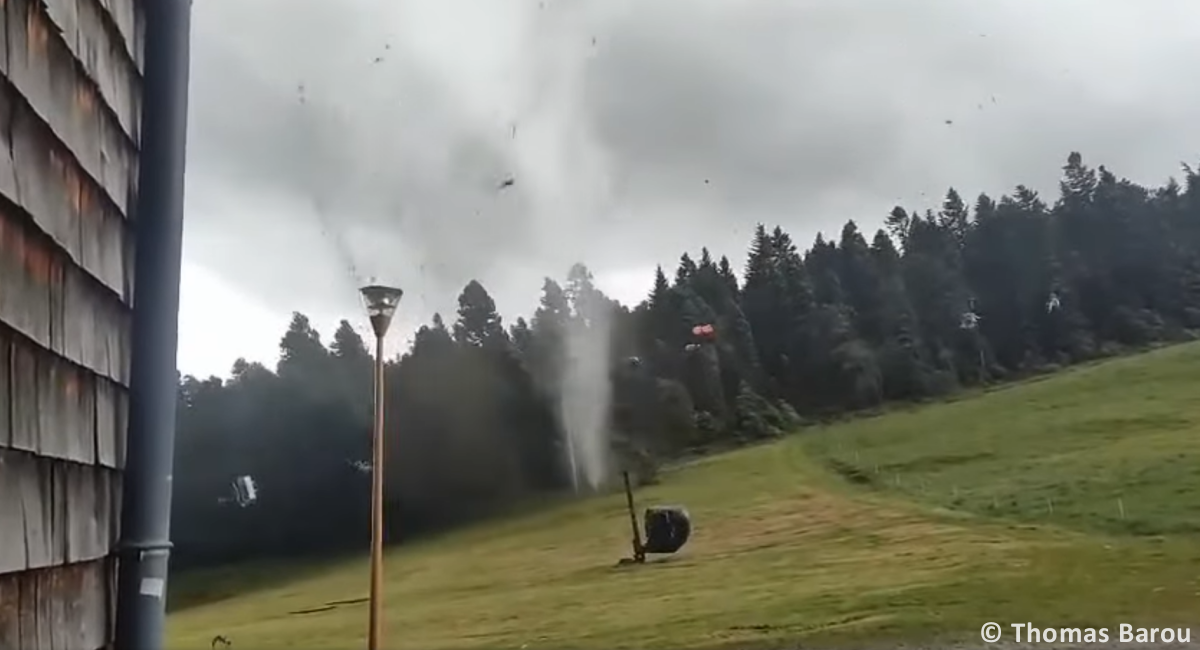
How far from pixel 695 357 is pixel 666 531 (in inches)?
121

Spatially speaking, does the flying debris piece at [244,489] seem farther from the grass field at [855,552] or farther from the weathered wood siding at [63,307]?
the weathered wood siding at [63,307]

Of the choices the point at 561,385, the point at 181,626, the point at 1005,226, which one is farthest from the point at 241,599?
the point at 1005,226

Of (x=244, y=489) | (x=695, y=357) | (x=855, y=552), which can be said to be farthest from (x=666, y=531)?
(x=244, y=489)

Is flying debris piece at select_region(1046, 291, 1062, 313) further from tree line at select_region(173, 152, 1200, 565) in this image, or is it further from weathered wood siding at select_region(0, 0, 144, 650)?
weathered wood siding at select_region(0, 0, 144, 650)

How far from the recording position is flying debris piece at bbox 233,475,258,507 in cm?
848

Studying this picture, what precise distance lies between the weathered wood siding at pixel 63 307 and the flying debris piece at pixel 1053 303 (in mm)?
14776

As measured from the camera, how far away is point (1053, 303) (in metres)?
14.6

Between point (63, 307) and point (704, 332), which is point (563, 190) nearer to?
point (704, 332)

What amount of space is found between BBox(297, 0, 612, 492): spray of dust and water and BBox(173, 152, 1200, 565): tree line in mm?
119

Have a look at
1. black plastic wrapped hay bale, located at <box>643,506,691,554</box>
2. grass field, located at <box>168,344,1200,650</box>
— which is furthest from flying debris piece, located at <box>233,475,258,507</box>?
black plastic wrapped hay bale, located at <box>643,506,691,554</box>

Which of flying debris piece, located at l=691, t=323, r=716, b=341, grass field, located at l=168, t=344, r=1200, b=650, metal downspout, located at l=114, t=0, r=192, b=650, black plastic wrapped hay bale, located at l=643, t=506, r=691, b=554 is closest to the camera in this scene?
metal downspout, located at l=114, t=0, r=192, b=650

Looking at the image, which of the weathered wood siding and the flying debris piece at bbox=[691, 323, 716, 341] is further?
the flying debris piece at bbox=[691, 323, 716, 341]

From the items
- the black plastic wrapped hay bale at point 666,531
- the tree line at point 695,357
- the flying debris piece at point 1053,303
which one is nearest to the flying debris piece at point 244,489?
the tree line at point 695,357

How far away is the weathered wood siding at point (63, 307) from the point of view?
77 cm
